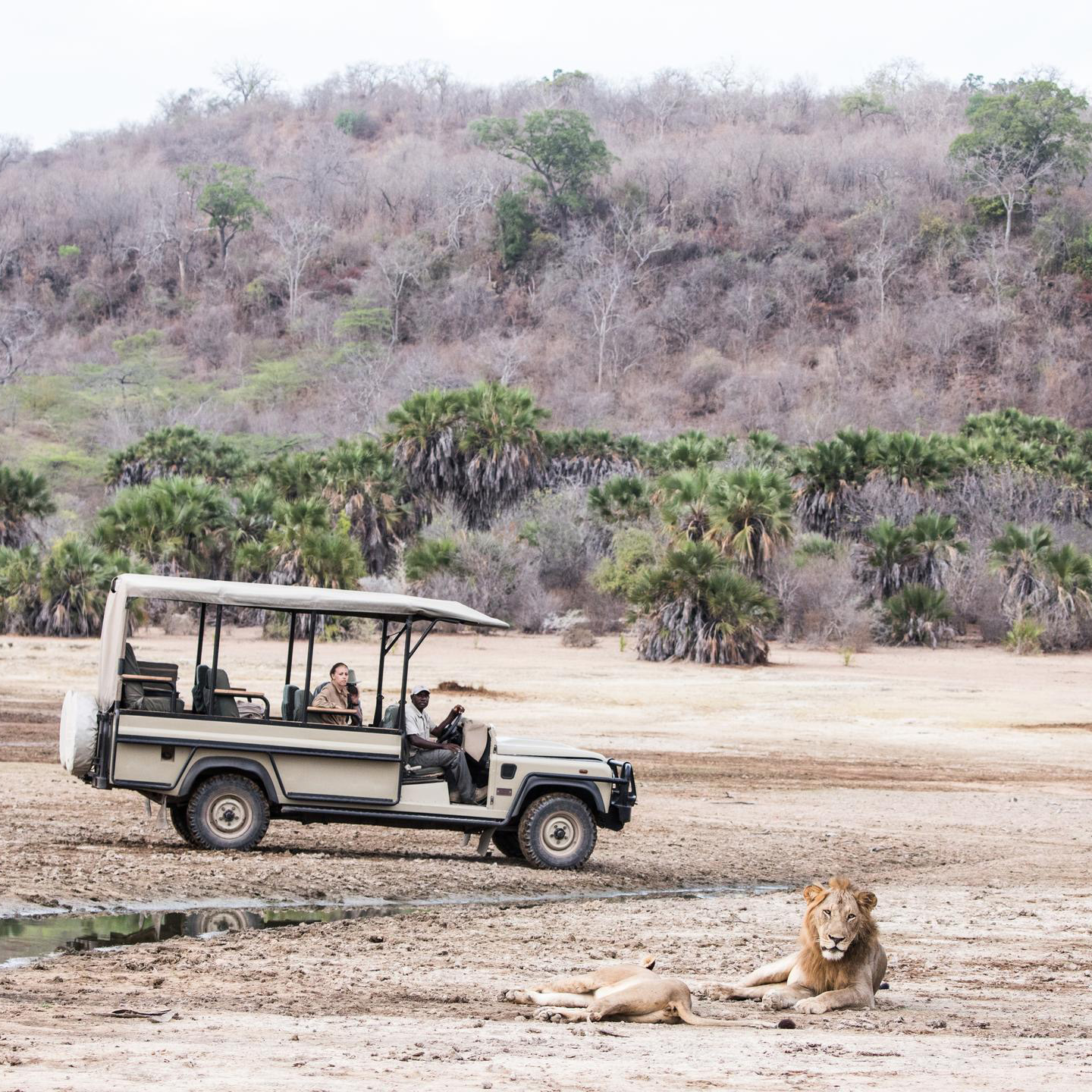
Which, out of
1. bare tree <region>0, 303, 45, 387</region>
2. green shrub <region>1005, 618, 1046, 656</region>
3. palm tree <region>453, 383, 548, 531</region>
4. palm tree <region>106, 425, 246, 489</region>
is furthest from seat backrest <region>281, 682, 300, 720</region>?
bare tree <region>0, 303, 45, 387</region>

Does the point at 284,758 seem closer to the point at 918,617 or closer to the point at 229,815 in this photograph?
the point at 229,815

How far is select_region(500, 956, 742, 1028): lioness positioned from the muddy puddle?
3022 mm

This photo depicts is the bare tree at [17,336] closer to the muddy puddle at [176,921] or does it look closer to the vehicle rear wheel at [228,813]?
the vehicle rear wheel at [228,813]

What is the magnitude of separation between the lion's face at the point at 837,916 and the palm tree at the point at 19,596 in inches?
1115

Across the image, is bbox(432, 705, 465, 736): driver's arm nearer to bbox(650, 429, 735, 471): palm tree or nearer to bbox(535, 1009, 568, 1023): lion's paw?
bbox(535, 1009, 568, 1023): lion's paw

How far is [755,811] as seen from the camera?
1564 centimetres

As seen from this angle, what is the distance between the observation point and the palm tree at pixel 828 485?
41781mm

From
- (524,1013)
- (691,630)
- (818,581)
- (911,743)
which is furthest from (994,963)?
(818,581)

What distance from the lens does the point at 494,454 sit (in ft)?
143

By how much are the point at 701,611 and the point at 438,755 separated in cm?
1892

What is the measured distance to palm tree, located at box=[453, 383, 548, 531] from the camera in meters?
43.6

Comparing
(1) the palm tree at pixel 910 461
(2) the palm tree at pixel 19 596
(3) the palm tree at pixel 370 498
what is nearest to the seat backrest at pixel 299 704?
(2) the palm tree at pixel 19 596

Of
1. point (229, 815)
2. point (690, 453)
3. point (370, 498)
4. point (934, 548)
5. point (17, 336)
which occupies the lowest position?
point (229, 815)

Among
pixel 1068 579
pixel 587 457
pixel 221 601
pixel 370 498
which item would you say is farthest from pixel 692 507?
pixel 221 601
